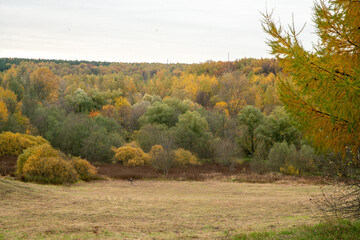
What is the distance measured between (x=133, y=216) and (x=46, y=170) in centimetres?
1234

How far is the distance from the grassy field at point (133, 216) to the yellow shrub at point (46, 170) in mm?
5406

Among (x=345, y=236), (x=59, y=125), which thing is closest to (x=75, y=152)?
(x=59, y=125)

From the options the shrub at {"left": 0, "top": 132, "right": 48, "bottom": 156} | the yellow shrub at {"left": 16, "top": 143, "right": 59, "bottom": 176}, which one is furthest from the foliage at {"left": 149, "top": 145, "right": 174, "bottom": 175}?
the yellow shrub at {"left": 16, "top": 143, "right": 59, "bottom": 176}

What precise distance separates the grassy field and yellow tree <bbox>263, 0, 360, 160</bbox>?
4.24 meters

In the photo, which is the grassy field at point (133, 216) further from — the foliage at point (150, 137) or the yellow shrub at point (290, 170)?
the foliage at point (150, 137)

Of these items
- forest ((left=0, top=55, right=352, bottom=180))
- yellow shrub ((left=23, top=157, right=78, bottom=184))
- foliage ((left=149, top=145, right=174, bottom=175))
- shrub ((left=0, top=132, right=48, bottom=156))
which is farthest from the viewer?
forest ((left=0, top=55, right=352, bottom=180))

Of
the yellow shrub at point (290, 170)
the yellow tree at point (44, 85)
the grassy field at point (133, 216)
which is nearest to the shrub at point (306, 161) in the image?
the yellow shrub at point (290, 170)

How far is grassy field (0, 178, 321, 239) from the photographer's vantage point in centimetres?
1095

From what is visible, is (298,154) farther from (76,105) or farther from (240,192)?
(76,105)

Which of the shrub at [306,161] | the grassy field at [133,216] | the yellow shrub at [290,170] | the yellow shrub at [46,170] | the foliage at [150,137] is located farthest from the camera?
the foliage at [150,137]

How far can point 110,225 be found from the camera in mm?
12438

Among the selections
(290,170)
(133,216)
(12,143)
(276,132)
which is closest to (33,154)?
(12,143)

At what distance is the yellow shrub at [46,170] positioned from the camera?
950 inches

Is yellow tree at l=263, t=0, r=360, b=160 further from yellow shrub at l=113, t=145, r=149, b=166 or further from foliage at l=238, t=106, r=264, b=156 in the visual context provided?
foliage at l=238, t=106, r=264, b=156
